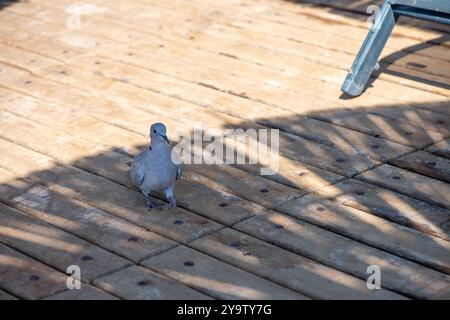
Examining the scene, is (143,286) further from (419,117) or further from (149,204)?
(419,117)

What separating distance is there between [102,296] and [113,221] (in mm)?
736

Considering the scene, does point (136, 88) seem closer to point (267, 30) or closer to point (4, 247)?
point (267, 30)

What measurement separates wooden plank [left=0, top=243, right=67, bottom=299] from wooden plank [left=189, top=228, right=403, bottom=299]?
2.26 ft

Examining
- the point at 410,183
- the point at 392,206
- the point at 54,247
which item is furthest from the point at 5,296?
the point at 410,183

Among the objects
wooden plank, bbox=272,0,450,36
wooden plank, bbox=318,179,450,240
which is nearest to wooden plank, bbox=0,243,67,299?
wooden plank, bbox=318,179,450,240

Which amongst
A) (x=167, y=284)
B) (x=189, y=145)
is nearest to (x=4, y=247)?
(x=167, y=284)

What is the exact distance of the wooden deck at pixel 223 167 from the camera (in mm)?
4031

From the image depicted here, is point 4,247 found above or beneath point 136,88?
beneath

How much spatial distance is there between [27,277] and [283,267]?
3.72 ft

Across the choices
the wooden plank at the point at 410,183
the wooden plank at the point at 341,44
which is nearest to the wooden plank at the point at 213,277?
the wooden plank at the point at 410,183

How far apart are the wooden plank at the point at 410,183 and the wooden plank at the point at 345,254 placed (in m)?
0.64

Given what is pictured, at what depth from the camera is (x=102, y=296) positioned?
381cm

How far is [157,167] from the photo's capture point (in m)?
4.54

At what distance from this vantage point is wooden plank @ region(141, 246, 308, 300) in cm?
382
